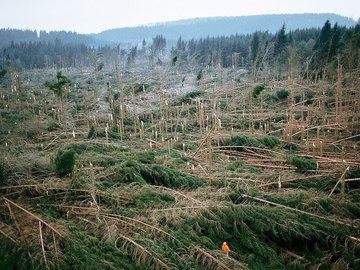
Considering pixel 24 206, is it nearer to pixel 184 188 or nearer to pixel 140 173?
pixel 140 173

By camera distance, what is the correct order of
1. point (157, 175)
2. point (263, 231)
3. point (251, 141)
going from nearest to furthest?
point (263, 231) < point (157, 175) < point (251, 141)

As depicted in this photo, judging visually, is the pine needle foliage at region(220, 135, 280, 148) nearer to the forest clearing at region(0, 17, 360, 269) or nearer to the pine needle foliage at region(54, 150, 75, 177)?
the forest clearing at region(0, 17, 360, 269)

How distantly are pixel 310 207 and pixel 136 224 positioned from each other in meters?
2.44

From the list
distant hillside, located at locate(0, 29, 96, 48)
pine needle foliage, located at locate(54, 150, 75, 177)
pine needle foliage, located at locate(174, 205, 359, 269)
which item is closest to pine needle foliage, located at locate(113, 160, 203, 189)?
pine needle foliage, located at locate(54, 150, 75, 177)

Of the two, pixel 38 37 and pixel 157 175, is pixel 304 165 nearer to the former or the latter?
pixel 157 175

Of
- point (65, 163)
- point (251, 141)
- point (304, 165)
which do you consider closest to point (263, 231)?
point (304, 165)

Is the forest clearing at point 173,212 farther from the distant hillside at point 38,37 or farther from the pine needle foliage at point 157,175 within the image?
the distant hillside at point 38,37

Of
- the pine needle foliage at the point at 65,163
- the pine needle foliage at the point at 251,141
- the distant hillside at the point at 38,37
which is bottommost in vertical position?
the pine needle foliage at the point at 251,141

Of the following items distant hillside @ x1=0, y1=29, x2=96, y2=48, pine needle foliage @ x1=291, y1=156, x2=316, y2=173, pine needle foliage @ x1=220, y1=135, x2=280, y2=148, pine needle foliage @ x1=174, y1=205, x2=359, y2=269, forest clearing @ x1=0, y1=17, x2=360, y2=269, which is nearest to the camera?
forest clearing @ x1=0, y1=17, x2=360, y2=269

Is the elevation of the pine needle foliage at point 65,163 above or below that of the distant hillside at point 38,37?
below

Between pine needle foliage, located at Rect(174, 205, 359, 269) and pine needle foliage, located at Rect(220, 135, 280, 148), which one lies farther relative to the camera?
pine needle foliage, located at Rect(220, 135, 280, 148)

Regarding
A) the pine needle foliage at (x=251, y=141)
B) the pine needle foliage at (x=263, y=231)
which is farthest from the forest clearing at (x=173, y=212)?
the pine needle foliage at (x=251, y=141)

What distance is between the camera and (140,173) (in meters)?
5.08

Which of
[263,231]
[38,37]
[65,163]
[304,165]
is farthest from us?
[38,37]
